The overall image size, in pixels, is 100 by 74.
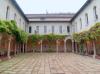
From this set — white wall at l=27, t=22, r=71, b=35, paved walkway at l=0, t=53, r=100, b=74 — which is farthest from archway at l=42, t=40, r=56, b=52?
paved walkway at l=0, t=53, r=100, b=74

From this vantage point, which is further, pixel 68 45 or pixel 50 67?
pixel 68 45

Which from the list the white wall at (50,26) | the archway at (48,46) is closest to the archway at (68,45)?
the white wall at (50,26)

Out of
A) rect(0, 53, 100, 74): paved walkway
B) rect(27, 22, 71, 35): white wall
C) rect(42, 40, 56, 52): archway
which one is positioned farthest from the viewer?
rect(27, 22, 71, 35): white wall

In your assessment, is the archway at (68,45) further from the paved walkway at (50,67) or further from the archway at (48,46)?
the paved walkway at (50,67)

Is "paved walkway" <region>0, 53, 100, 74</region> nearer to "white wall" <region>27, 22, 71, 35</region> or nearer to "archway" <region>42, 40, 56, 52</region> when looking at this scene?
"archway" <region>42, 40, 56, 52</region>

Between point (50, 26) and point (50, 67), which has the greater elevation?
point (50, 26)

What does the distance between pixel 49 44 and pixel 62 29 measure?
14.6 feet

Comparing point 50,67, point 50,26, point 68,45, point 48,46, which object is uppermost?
point 50,26

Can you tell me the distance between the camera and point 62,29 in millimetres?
31703

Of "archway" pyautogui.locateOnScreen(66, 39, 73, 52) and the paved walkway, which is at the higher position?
"archway" pyautogui.locateOnScreen(66, 39, 73, 52)

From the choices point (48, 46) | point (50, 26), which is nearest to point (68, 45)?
point (48, 46)

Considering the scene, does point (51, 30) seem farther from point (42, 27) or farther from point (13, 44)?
point (13, 44)

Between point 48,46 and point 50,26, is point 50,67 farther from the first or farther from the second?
point 50,26

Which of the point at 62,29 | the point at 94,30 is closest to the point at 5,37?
the point at 94,30
